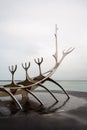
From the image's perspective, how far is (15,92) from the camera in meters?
16.8

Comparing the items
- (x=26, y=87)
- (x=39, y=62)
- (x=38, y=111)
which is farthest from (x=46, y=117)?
(x=39, y=62)

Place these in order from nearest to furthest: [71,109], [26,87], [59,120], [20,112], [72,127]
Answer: [72,127] < [59,120] < [20,112] < [71,109] < [26,87]

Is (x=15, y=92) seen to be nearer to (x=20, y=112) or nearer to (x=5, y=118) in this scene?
(x=20, y=112)

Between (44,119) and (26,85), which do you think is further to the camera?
(26,85)

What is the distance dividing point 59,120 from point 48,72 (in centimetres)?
753

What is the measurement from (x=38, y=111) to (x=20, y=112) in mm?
1003

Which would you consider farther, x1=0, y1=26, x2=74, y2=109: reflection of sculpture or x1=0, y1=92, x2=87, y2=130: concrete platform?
x1=0, y1=26, x2=74, y2=109: reflection of sculpture

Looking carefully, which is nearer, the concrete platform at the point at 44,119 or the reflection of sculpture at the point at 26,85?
the concrete platform at the point at 44,119

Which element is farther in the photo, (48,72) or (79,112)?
(48,72)

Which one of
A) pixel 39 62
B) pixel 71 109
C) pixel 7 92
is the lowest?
pixel 71 109

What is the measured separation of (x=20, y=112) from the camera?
14094mm

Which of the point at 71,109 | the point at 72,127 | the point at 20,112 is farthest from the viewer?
the point at 71,109

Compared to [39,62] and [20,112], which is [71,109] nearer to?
[20,112]

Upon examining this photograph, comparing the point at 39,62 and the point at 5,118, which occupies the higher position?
the point at 39,62
